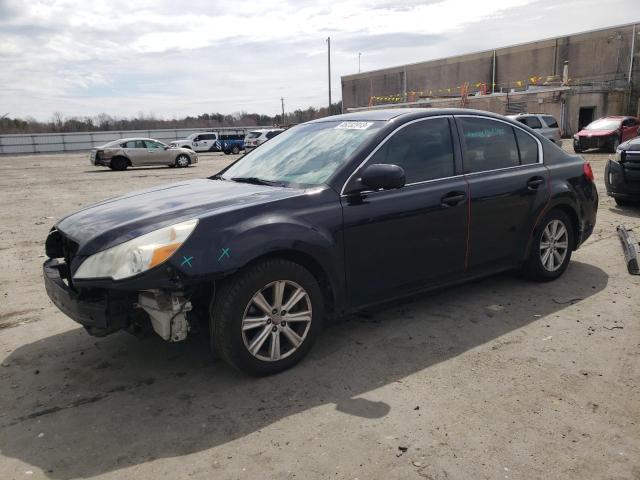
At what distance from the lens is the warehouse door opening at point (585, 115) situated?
35031 mm

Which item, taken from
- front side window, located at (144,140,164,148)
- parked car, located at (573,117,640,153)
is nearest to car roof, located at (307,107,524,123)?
parked car, located at (573,117,640,153)

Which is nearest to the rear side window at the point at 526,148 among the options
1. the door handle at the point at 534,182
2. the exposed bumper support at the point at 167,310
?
the door handle at the point at 534,182

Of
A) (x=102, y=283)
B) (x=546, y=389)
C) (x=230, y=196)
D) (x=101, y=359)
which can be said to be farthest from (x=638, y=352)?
(x=101, y=359)

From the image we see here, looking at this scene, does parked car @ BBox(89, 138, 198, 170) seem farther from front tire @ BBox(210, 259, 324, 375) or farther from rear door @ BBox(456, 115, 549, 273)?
front tire @ BBox(210, 259, 324, 375)

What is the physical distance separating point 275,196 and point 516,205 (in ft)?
7.63

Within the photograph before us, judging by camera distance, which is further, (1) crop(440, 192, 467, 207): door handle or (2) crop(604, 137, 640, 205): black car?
(2) crop(604, 137, 640, 205): black car

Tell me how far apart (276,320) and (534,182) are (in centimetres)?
286

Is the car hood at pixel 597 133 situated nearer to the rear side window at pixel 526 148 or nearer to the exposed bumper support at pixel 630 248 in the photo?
the exposed bumper support at pixel 630 248

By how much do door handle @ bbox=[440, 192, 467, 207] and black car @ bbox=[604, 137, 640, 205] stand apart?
5606 millimetres

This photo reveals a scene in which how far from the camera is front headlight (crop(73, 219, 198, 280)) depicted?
9.70 ft

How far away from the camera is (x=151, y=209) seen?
3.48 metres

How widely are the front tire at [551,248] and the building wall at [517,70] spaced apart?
1484 inches

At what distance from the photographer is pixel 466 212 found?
4.23 metres

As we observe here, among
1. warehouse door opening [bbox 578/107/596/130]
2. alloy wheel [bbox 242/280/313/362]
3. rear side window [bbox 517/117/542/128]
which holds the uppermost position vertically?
warehouse door opening [bbox 578/107/596/130]
